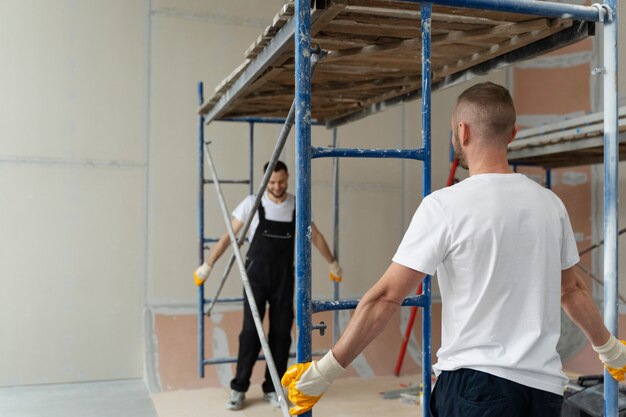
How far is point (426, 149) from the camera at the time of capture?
2293 mm

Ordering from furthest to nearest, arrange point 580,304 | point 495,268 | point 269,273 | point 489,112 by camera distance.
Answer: point 269,273 < point 580,304 < point 489,112 < point 495,268

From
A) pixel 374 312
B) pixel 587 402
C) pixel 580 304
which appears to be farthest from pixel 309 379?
pixel 587 402

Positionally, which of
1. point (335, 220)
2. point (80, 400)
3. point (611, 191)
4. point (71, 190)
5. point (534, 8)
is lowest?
point (80, 400)

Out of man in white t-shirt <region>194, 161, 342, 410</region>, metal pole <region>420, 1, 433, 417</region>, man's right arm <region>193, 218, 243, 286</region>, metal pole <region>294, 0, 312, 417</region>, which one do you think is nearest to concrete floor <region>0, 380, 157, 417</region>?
man in white t-shirt <region>194, 161, 342, 410</region>

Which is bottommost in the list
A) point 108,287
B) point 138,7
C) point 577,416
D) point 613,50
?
point 577,416

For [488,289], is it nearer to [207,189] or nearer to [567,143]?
[567,143]

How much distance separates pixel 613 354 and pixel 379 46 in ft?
5.18

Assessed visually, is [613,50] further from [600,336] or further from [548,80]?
[548,80]

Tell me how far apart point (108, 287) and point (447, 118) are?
3.87 meters

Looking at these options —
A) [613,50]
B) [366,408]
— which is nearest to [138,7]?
[366,408]

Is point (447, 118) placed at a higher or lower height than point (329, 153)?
higher

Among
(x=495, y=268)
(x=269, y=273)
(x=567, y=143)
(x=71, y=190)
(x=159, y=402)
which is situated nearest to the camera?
(x=495, y=268)

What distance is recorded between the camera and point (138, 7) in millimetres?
5680

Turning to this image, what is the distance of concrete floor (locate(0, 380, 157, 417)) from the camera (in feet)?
15.0
